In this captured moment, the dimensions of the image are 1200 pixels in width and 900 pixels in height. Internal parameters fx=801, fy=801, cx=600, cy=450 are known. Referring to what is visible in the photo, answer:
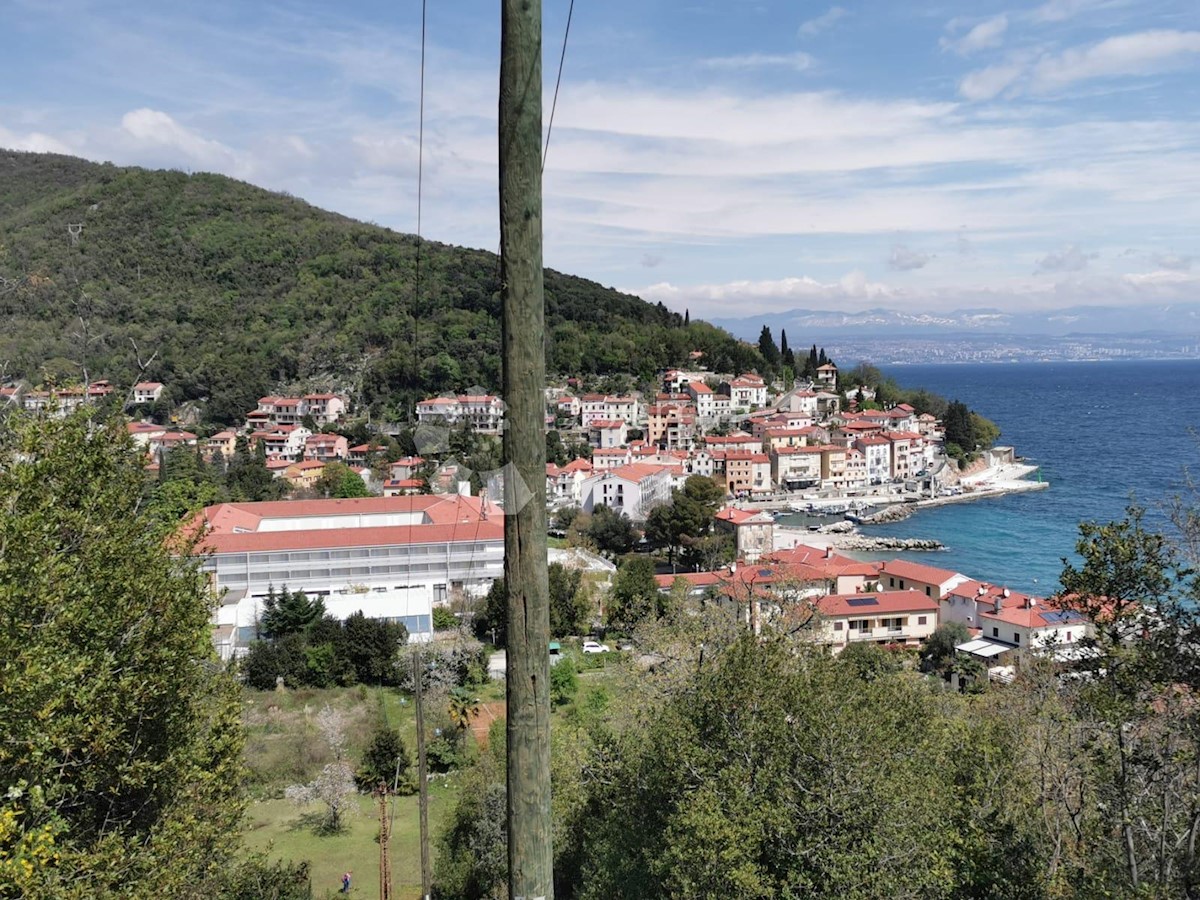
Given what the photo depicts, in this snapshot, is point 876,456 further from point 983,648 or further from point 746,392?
point 983,648

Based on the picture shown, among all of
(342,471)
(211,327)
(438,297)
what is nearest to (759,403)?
(438,297)

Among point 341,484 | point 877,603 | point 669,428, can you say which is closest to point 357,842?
point 877,603

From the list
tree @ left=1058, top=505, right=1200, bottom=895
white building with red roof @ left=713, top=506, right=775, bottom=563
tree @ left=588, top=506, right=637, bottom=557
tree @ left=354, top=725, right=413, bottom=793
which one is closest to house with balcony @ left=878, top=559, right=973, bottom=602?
white building with red roof @ left=713, top=506, right=775, bottom=563

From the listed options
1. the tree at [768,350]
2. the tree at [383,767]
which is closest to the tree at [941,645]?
the tree at [383,767]

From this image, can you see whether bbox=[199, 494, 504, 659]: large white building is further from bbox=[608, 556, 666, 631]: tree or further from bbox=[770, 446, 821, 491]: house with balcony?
bbox=[770, 446, 821, 491]: house with balcony

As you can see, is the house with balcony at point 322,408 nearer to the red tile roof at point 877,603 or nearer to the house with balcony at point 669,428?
the house with balcony at point 669,428
